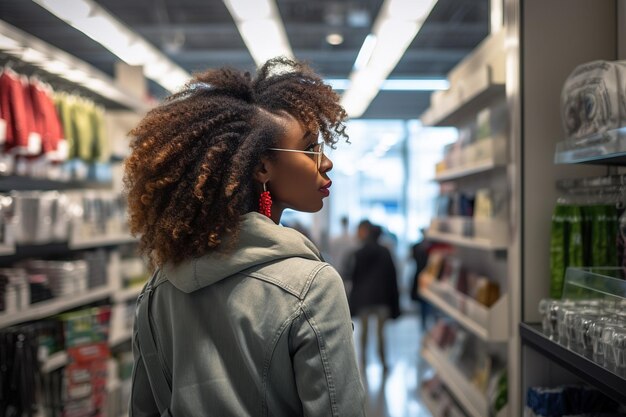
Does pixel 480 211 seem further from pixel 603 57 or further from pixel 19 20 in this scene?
pixel 19 20

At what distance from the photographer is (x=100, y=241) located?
4.54m

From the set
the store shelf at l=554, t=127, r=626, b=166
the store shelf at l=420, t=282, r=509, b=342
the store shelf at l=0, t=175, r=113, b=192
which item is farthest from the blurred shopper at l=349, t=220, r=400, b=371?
the store shelf at l=554, t=127, r=626, b=166

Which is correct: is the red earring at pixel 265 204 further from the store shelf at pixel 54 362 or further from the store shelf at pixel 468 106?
the store shelf at pixel 54 362

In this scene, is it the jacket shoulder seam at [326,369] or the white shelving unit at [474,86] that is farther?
the white shelving unit at [474,86]

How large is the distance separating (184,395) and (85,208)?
318 centimetres

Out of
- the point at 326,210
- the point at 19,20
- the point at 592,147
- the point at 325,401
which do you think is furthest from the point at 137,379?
the point at 326,210

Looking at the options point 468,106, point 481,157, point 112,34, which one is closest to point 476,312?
point 481,157

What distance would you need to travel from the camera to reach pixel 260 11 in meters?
4.76

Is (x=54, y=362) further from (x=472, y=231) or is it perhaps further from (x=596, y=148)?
(x=596, y=148)

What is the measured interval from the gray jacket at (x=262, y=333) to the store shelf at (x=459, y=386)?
242 centimetres

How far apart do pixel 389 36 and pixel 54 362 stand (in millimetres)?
3381

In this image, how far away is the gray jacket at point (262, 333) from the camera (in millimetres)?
1367

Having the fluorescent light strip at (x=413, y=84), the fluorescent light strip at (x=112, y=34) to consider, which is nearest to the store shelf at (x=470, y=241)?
the fluorescent light strip at (x=112, y=34)

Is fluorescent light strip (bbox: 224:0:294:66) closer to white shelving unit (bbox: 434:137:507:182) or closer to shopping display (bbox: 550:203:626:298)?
white shelving unit (bbox: 434:137:507:182)
